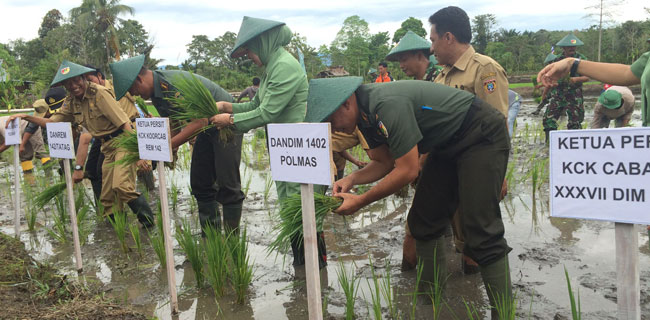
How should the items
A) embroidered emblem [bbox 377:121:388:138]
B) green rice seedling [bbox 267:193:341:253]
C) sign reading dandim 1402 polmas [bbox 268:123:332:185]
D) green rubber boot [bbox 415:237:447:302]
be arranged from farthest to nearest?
green rubber boot [bbox 415:237:447:302] → green rice seedling [bbox 267:193:341:253] → embroidered emblem [bbox 377:121:388:138] → sign reading dandim 1402 polmas [bbox 268:123:332:185]

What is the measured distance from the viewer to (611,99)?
6066 millimetres

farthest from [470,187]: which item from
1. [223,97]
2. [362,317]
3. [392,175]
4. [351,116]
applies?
[223,97]

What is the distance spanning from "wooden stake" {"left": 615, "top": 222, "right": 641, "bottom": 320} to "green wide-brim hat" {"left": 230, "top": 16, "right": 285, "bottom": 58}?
2.31 m

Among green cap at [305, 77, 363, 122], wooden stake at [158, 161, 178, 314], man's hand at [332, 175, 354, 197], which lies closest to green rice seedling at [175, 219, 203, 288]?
wooden stake at [158, 161, 178, 314]

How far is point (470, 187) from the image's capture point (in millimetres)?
2299

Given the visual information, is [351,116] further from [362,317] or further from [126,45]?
[126,45]

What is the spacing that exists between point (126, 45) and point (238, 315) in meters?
45.6

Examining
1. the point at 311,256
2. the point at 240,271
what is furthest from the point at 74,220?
the point at 311,256

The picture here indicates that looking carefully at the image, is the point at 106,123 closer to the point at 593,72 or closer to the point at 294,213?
the point at 294,213

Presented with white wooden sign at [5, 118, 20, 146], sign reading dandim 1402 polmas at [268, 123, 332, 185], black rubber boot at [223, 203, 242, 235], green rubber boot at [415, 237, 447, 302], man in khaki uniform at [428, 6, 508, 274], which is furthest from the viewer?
white wooden sign at [5, 118, 20, 146]

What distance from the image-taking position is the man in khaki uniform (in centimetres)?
296

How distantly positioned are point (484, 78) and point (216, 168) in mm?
2129

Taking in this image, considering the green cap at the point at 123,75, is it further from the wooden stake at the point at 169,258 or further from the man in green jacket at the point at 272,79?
the wooden stake at the point at 169,258

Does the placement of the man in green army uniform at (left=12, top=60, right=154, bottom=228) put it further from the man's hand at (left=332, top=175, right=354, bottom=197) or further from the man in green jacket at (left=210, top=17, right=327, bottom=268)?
the man's hand at (left=332, top=175, right=354, bottom=197)
